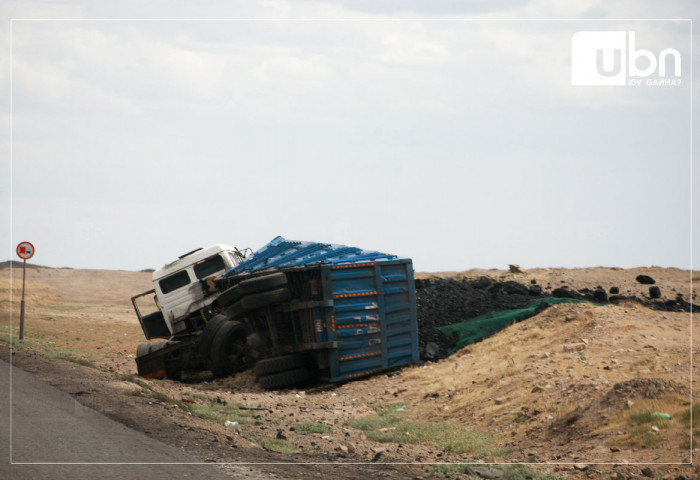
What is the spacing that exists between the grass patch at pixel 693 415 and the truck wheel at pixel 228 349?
933 cm

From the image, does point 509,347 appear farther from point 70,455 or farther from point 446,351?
point 70,455

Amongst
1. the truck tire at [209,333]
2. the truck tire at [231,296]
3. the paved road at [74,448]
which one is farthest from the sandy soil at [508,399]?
the truck tire at [231,296]

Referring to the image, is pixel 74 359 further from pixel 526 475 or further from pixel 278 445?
pixel 526 475

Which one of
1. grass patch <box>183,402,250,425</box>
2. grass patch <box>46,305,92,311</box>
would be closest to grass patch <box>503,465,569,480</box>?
grass patch <box>183,402,250,425</box>

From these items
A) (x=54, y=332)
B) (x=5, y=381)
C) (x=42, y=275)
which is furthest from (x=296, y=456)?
(x=42, y=275)

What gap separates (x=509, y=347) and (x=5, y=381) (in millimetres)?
A: 9925

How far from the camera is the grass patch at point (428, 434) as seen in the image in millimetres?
9977

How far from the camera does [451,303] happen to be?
21.7 metres

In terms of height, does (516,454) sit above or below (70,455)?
below

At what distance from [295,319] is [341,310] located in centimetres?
99

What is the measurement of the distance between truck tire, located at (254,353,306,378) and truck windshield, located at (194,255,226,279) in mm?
3239

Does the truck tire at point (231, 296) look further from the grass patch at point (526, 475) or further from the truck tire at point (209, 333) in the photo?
the grass patch at point (526, 475)

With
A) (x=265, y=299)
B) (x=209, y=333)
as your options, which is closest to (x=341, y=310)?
(x=265, y=299)

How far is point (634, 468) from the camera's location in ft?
26.7
